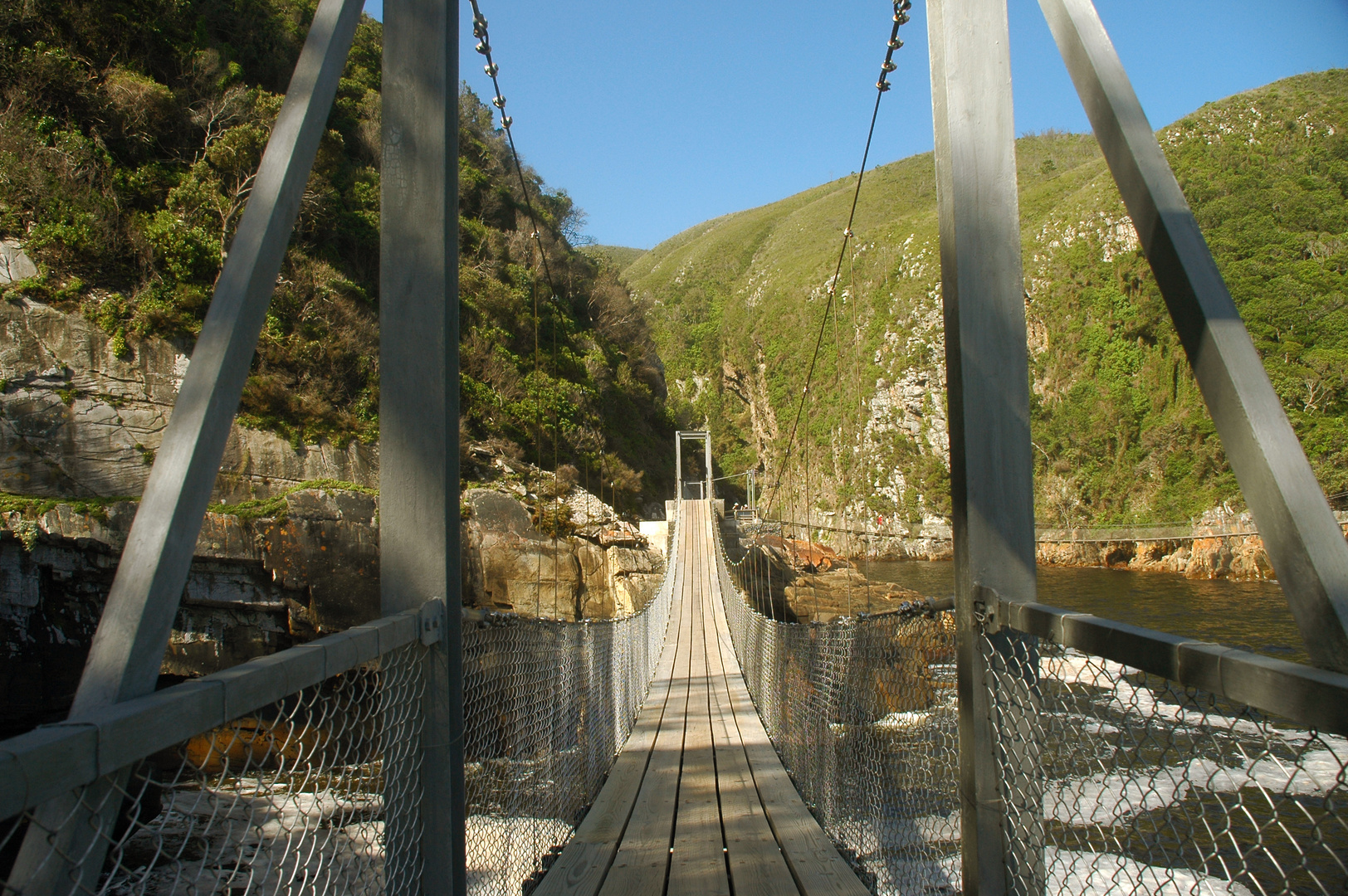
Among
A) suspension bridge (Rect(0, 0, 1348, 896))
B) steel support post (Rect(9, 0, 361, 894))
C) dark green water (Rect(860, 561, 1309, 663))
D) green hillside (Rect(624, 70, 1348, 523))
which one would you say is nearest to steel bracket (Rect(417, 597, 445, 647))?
suspension bridge (Rect(0, 0, 1348, 896))

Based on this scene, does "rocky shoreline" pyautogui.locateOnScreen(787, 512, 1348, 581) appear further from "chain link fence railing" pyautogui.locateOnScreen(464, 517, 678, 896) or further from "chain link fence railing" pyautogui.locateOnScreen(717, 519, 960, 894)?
"chain link fence railing" pyautogui.locateOnScreen(464, 517, 678, 896)

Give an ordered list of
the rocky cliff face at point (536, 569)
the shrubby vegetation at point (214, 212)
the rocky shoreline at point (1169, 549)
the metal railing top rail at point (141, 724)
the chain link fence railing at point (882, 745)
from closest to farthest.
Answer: the metal railing top rail at point (141, 724) < the chain link fence railing at point (882, 745) < the shrubby vegetation at point (214, 212) < the rocky cliff face at point (536, 569) < the rocky shoreline at point (1169, 549)

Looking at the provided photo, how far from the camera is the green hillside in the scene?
17.8 meters

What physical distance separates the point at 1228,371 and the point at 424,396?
3.82 feet

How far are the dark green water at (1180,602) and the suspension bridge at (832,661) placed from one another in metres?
6.03

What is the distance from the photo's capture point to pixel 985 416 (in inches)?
49.6

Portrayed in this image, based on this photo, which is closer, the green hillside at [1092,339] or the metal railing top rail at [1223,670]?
the metal railing top rail at [1223,670]

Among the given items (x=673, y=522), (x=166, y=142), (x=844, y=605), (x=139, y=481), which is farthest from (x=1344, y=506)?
(x=166, y=142)

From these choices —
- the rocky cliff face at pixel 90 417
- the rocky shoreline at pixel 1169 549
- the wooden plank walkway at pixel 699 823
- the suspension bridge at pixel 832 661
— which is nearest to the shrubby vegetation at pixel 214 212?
the rocky cliff face at pixel 90 417

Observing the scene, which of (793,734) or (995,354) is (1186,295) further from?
(793,734)

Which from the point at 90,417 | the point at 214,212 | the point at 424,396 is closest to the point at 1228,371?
the point at 424,396

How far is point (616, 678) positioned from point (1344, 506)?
1598cm

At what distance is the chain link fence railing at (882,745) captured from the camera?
6.10ft

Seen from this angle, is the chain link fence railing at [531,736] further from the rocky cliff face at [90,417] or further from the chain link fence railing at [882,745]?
the rocky cliff face at [90,417]
